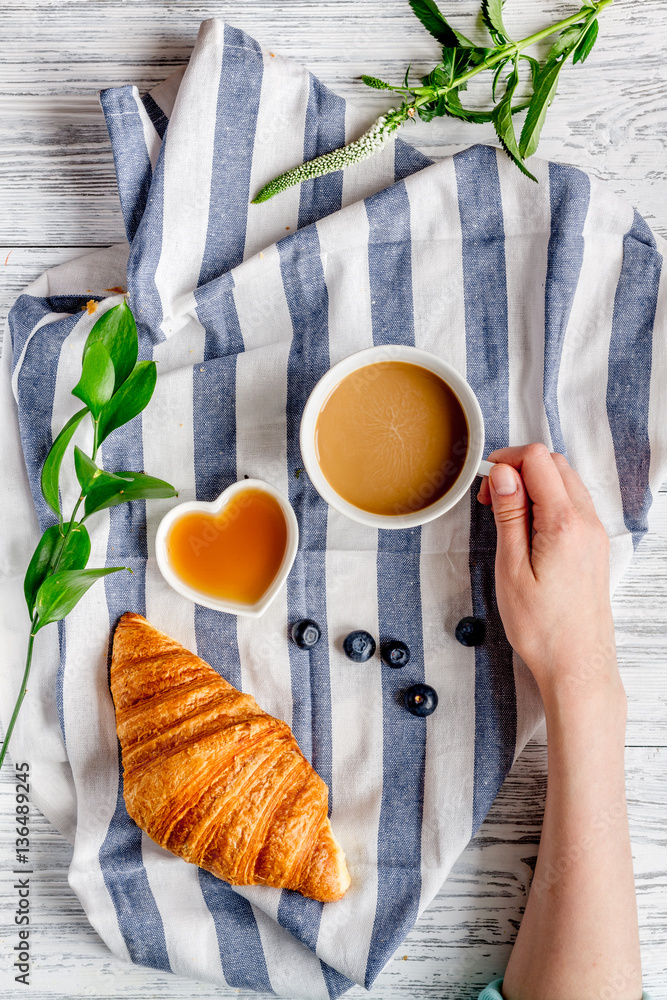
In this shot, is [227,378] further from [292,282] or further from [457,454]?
[457,454]

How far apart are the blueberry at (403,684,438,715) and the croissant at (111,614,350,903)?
22 cm

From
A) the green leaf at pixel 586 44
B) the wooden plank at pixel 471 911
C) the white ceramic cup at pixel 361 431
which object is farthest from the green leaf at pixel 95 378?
the green leaf at pixel 586 44

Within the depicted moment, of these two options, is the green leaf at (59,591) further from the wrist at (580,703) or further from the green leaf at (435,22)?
the green leaf at (435,22)

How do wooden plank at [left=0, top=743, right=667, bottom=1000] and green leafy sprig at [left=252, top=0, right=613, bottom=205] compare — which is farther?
wooden plank at [left=0, top=743, right=667, bottom=1000]

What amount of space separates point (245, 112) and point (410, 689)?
43.8 inches

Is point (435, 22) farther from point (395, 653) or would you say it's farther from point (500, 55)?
point (395, 653)

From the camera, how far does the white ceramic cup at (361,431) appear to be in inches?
44.7

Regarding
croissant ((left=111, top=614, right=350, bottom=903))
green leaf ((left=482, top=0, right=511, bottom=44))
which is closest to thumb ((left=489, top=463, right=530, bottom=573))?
croissant ((left=111, top=614, right=350, bottom=903))

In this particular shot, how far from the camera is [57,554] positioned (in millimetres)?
→ 1183

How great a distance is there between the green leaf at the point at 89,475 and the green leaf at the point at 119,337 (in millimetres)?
139

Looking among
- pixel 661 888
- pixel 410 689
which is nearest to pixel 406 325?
pixel 410 689

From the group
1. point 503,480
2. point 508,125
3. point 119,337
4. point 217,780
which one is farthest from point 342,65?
point 217,780

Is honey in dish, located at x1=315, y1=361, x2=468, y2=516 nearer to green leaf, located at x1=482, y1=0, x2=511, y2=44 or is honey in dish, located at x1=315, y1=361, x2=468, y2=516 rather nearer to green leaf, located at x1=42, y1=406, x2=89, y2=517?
green leaf, located at x1=42, y1=406, x2=89, y2=517

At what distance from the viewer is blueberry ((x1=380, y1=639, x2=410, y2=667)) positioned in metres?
1.27
